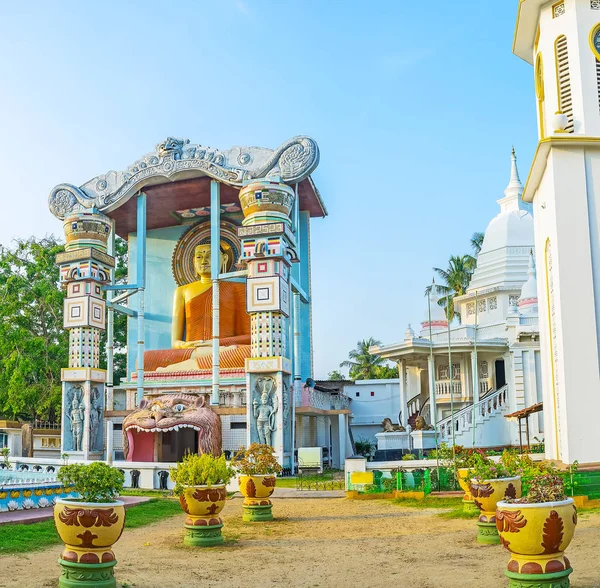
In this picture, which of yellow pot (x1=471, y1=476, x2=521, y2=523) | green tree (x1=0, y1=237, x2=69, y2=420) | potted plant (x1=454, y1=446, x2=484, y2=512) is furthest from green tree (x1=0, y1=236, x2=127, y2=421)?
yellow pot (x1=471, y1=476, x2=521, y2=523)

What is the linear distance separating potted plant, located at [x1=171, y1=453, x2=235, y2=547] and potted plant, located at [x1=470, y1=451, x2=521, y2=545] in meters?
3.44

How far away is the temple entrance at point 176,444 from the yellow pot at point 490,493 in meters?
15.3

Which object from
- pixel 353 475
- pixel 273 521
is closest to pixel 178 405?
pixel 353 475

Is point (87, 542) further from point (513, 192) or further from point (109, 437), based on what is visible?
point (513, 192)

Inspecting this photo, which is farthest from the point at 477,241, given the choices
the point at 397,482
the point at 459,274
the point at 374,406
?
the point at 397,482

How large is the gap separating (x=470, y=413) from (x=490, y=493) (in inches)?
655

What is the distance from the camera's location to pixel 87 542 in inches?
286

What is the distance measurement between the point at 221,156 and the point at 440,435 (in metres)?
11.9

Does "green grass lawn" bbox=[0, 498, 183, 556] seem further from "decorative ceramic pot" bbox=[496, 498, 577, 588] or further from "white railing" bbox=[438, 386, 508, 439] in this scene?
"white railing" bbox=[438, 386, 508, 439]

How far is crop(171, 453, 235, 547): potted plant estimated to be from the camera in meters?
10.3

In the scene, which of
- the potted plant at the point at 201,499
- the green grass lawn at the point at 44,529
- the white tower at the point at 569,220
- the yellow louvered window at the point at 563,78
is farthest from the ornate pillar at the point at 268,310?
the potted plant at the point at 201,499

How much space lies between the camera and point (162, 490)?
1844 cm

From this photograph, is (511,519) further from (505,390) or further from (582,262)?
(505,390)

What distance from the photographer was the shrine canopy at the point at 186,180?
25.1 m
